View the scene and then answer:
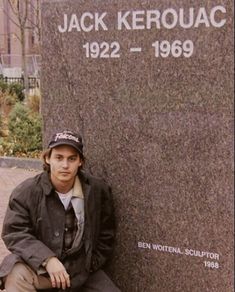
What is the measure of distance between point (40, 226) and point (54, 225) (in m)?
0.08

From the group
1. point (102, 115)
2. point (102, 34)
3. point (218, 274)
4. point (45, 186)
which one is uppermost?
point (102, 34)

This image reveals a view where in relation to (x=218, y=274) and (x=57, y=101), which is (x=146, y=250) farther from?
(x=57, y=101)

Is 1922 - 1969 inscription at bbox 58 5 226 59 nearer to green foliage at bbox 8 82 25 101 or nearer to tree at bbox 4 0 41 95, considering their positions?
tree at bbox 4 0 41 95

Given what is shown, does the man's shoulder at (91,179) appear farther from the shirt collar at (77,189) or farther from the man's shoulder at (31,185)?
the man's shoulder at (31,185)

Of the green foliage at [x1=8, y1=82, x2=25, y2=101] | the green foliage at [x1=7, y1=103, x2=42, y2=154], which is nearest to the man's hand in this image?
the green foliage at [x1=7, y1=103, x2=42, y2=154]

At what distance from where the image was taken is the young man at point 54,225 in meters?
3.56

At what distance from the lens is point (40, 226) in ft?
11.9

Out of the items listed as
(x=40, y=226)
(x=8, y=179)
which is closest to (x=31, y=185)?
(x=40, y=226)

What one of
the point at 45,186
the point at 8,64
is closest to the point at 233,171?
the point at 45,186

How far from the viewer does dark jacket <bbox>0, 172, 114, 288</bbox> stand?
356 centimetres

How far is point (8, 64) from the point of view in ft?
141

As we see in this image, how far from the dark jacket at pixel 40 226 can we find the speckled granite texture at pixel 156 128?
30 centimetres

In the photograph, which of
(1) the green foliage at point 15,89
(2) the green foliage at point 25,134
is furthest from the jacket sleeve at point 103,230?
(1) the green foliage at point 15,89

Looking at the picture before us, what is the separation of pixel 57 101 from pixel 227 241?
1350 millimetres
